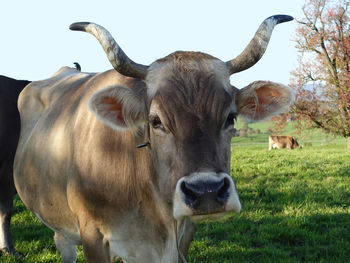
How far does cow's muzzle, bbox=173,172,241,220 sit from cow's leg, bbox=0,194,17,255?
3824 mm

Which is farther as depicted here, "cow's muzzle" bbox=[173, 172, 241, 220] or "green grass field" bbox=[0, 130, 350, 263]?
"green grass field" bbox=[0, 130, 350, 263]

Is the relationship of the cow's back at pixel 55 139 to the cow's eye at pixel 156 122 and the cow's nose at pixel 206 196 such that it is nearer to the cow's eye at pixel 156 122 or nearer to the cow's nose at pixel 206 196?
the cow's eye at pixel 156 122

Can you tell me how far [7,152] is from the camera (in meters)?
5.80

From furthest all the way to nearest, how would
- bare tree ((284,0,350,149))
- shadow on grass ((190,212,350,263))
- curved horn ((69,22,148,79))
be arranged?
bare tree ((284,0,350,149)), shadow on grass ((190,212,350,263)), curved horn ((69,22,148,79))

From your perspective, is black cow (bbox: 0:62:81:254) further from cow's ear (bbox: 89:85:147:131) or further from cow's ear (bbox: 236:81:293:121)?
cow's ear (bbox: 236:81:293:121)

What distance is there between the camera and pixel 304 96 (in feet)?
83.8

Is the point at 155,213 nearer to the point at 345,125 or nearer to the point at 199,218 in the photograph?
the point at 199,218

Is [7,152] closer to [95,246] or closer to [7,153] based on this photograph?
[7,153]

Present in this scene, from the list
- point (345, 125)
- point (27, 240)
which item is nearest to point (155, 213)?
point (27, 240)

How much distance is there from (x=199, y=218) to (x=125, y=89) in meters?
1.18

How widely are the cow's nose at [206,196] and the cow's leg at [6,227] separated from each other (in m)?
3.89

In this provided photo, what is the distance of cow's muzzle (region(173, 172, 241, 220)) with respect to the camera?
2314 millimetres

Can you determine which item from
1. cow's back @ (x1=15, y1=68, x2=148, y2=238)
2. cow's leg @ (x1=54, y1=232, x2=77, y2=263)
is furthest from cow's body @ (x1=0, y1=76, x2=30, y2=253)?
cow's leg @ (x1=54, y1=232, x2=77, y2=263)

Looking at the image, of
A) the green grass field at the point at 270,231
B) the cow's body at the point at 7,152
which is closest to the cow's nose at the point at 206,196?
the green grass field at the point at 270,231
